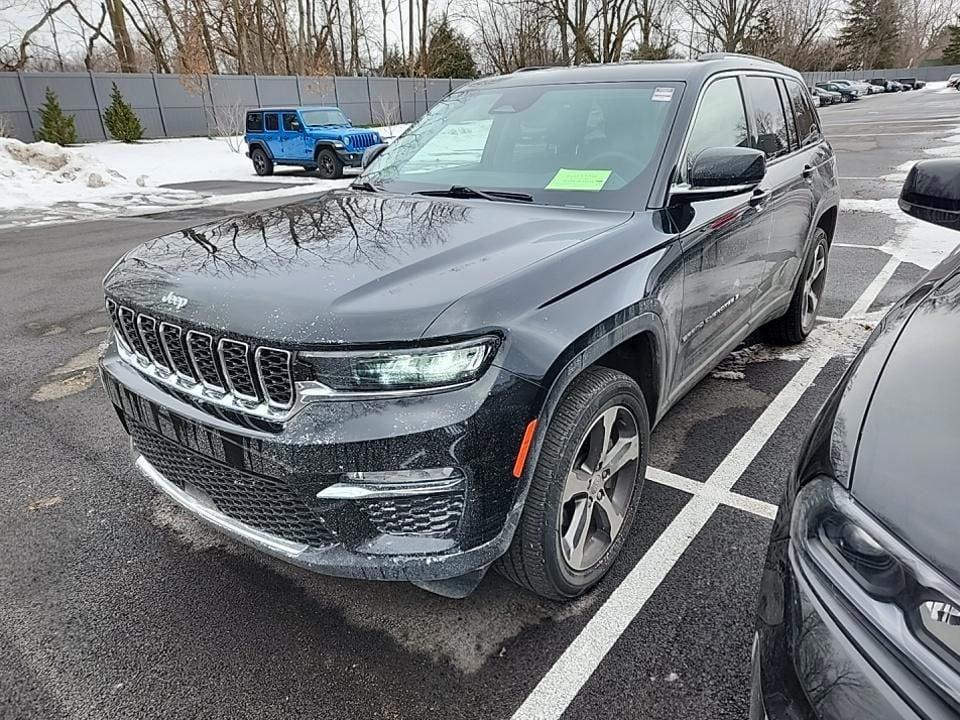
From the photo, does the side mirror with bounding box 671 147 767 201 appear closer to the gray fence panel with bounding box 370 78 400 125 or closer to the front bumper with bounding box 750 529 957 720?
the front bumper with bounding box 750 529 957 720

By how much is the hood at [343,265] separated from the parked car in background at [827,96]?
5013 centimetres

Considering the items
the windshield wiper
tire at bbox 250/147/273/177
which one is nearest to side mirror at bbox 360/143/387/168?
the windshield wiper

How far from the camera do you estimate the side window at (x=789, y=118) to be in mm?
3993

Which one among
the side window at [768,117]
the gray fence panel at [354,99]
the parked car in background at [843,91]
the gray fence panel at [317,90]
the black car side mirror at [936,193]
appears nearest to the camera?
the black car side mirror at [936,193]

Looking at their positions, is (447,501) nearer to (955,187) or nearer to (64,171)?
(955,187)

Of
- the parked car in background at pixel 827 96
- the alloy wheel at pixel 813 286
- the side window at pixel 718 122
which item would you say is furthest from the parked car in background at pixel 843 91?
the side window at pixel 718 122

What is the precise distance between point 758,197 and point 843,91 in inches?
2339

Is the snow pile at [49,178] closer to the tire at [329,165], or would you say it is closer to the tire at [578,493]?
the tire at [329,165]

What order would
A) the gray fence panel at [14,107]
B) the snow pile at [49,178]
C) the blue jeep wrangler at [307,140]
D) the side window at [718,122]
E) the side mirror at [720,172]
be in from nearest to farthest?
1. the side mirror at [720,172]
2. the side window at [718,122]
3. the snow pile at [49,178]
4. the blue jeep wrangler at [307,140]
5. the gray fence panel at [14,107]

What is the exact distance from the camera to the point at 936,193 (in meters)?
2.46

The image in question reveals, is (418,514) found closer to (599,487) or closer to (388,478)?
(388,478)

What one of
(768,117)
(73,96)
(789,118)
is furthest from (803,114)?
(73,96)

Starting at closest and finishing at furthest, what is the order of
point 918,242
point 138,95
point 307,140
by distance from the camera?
point 918,242 → point 307,140 → point 138,95

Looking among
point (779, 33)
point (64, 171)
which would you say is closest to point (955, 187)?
point (64, 171)
